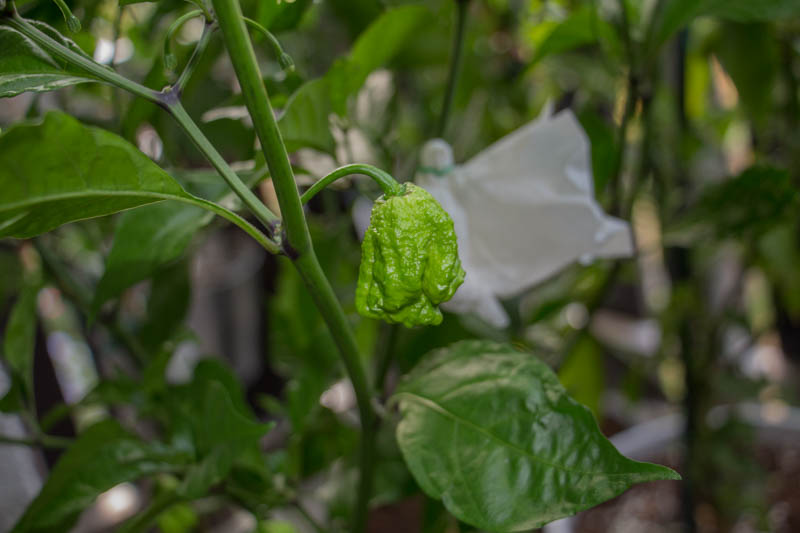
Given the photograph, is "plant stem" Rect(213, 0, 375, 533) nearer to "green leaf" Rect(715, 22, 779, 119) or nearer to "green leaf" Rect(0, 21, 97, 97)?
"green leaf" Rect(0, 21, 97, 97)

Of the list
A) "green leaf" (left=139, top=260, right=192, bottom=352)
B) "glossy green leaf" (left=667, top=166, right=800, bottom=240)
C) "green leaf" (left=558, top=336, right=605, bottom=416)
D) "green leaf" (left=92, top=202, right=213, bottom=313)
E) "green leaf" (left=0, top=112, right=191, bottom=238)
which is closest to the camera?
"green leaf" (left=0, top=112, right=191, bottom=238)

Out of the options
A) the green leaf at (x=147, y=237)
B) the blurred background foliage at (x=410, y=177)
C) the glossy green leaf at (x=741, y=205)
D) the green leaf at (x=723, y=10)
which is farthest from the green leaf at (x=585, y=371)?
the green leaf at (x=147, y=237)

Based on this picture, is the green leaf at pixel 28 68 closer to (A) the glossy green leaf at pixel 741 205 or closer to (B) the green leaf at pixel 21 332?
(B) the green leaf at pixel 21 332

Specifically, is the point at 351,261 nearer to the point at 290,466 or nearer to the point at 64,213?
the point at 290,466

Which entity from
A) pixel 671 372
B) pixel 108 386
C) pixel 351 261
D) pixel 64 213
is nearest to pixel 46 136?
pixel 64 213

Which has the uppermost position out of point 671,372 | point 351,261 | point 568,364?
point 351,261

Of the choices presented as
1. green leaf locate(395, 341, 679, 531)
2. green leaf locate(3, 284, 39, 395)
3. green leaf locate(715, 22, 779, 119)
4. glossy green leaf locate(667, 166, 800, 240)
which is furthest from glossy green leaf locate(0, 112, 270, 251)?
green leaf locate(715, 22, 779, 119)

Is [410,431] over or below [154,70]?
below
